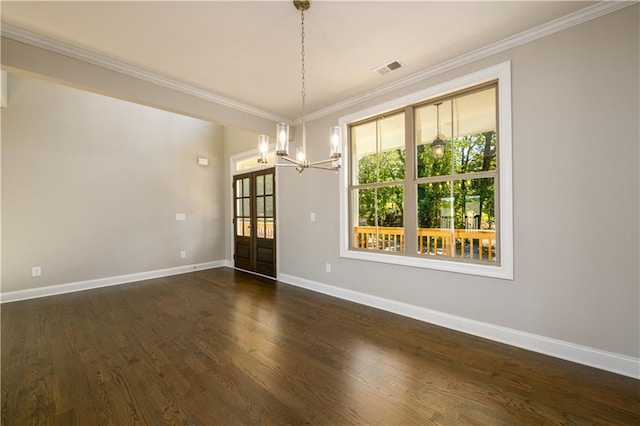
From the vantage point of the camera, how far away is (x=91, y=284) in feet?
14.2

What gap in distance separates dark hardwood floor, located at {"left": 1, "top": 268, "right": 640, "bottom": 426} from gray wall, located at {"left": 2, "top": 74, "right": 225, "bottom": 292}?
3.94ft

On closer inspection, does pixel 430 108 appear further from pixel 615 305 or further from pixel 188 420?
pixel 188 420

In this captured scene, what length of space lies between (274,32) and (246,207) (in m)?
3.89

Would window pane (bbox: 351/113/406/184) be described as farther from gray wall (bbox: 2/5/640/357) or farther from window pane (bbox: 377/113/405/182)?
gray wall (bbox: 2/5/640/357)

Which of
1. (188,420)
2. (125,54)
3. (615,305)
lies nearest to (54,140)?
(125,54)

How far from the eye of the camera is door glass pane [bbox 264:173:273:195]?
510 centimetres

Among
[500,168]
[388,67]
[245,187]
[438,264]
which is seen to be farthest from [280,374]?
[245,187]

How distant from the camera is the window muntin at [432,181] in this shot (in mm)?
2738

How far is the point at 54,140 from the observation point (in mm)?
4059

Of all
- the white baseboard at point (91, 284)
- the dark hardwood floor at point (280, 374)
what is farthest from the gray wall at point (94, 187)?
the dark hardwood floor at point (280, 374)

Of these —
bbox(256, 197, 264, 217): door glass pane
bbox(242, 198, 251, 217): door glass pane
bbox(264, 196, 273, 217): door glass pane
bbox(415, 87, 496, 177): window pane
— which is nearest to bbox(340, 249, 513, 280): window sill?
bbox(415, 87, 496, 177): window pane

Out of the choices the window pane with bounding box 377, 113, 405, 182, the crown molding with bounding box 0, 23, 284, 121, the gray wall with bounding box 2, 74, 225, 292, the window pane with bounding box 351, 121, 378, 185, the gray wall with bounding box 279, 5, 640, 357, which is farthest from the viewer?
the gray wall with bounding box 2, 74, 225, 292

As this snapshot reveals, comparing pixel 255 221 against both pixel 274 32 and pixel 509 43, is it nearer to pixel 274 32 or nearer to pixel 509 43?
pixel 274 32

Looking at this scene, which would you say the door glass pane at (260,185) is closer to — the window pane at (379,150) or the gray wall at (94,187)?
the gray wall at (94,187)
